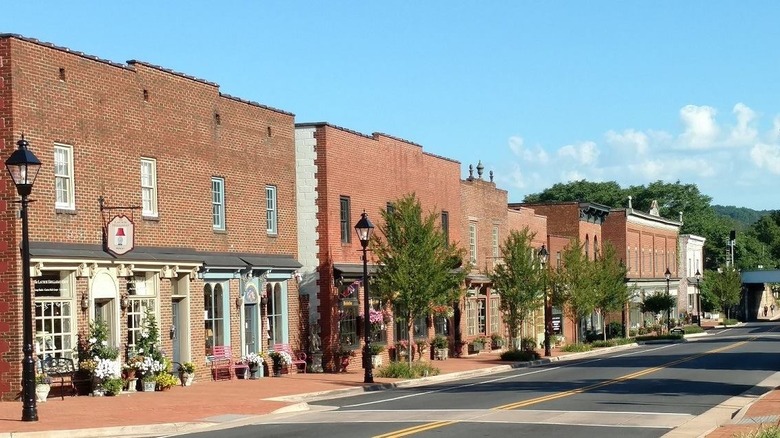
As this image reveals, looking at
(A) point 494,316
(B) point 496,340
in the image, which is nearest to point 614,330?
(A) point 494,316

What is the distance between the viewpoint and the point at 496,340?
5900 centimetres

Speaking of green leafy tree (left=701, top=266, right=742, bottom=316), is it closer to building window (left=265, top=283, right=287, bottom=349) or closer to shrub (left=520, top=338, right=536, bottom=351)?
shrub (left=520, top=338, right=536, bottom=351)

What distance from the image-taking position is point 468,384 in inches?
1356

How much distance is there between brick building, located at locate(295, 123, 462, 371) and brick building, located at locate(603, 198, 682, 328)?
1596 inches

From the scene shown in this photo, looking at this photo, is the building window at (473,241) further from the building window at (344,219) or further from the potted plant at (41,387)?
the potted plant at (41,387)

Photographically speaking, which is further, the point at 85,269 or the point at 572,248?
the point at 572,248

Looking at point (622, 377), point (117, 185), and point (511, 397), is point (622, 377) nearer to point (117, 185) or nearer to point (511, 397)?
point (511, 397)

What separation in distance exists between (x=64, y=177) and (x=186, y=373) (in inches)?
264

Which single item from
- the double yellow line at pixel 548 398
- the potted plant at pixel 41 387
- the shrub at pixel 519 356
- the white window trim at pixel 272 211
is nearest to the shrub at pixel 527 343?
the shrub at pixel 519 356

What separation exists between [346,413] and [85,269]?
25.8 ft

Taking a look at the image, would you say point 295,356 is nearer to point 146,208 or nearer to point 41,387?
point 146,208

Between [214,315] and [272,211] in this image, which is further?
[272,211]

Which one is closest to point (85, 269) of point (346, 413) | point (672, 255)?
point (346, 413)

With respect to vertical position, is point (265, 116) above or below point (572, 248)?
above
